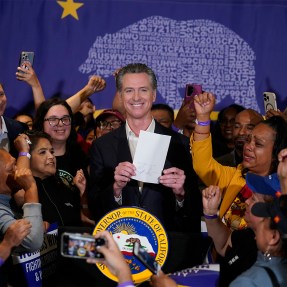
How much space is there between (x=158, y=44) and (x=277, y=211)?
377 cm

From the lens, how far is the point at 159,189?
132 inches

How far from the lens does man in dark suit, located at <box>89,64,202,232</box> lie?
10.8ft

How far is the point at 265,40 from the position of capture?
5.96 m

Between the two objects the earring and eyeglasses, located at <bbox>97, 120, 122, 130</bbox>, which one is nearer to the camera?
the earring

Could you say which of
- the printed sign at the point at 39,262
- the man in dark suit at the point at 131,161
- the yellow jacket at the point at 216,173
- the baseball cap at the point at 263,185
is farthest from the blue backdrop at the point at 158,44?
the baseball cap at the point at 263,185

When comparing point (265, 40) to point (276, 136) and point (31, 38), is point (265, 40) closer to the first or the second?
point (31, 38)

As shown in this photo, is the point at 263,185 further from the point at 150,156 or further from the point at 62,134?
the point at 62,134

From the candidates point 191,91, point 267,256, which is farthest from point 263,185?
point 191,91

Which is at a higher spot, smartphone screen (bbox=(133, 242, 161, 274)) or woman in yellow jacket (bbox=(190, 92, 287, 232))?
woman in yellow jacket (bbox=(190, 92, 287, 232))

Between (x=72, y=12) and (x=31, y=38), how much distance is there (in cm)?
42

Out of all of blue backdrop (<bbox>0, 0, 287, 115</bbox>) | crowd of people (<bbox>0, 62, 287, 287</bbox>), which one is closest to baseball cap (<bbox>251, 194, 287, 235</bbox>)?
crowd of people (<bbox>0, 62, 287, 287</bbox>)

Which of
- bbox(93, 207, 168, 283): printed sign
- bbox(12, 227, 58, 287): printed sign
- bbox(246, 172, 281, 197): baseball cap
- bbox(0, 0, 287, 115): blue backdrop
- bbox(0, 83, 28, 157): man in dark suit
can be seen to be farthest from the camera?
bbox(0, 0, 287, 115): blue backdrop

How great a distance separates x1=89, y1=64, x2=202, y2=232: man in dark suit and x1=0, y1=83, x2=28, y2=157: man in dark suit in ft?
3.39

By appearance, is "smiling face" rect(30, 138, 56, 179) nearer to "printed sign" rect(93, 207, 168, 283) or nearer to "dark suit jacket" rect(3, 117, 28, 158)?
"dark suit jacket" rect(3, 117, 28, 158)
